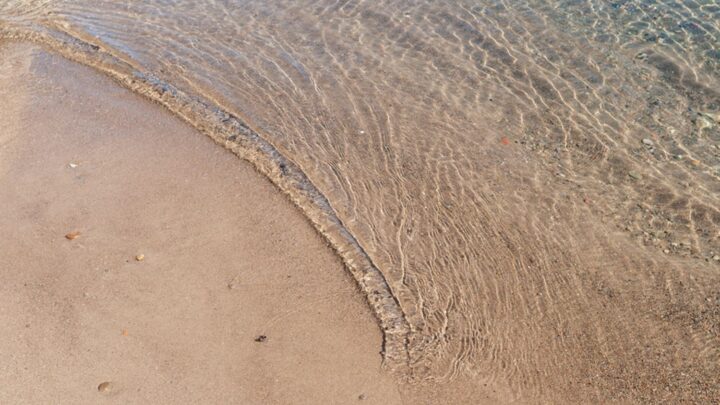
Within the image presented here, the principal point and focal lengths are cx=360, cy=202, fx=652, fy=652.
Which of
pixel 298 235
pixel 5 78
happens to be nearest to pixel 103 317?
pixel 298 235

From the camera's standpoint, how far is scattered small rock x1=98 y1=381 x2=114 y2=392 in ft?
14.1

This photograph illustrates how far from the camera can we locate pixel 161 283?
502 centimetres

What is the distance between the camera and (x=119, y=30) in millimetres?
8797

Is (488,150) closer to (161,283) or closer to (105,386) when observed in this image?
(161,283)

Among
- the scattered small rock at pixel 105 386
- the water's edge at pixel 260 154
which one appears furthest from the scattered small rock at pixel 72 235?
the water's edge at pixel 260 154

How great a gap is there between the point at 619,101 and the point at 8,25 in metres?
7.98

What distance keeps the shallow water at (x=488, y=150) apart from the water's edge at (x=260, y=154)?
1.0 inches

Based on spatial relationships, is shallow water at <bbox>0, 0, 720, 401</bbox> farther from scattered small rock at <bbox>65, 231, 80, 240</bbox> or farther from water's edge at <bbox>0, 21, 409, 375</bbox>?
scattered small rock at <bbox>65, 231, 80, 240</bbox>

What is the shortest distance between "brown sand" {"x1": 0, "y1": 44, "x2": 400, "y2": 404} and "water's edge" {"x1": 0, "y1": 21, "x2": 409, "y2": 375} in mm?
117

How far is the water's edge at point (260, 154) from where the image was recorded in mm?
4863

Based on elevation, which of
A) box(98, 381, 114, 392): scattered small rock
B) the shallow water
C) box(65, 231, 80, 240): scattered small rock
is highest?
the shallow water

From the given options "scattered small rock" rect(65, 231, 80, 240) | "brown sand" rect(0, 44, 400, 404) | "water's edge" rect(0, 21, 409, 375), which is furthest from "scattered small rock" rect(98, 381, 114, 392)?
"water's edge" rect(0, 21, 409, 375)

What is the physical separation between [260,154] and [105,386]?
282 cm

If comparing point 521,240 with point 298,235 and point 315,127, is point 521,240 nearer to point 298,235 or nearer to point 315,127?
point 298,235
